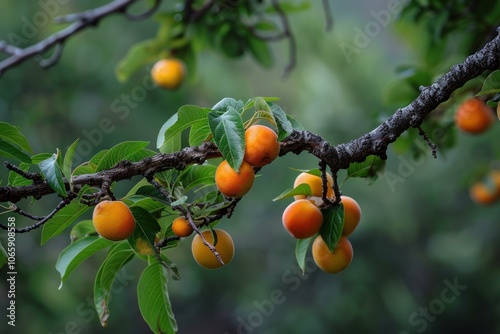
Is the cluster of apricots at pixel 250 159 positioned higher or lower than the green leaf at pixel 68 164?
lower

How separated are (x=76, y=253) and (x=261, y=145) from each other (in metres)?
0.36

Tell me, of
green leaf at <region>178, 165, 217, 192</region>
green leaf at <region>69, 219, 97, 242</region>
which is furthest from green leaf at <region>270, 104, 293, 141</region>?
green leaf at <region>69, 219, 97, 242</region>

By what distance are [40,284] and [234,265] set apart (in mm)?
1636

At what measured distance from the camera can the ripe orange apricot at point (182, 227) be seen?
89cm

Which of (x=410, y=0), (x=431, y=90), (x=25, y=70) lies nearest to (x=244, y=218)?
(x=25, y=70)

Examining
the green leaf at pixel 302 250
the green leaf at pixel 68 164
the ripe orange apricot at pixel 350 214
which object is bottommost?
the green leaf at pixel 302 250

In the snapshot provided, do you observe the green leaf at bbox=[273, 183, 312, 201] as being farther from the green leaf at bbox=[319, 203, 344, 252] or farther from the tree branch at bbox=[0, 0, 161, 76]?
the tree branch at bbox=[0, 0, 161, 76]

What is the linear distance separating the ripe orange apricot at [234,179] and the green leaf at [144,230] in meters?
0.13

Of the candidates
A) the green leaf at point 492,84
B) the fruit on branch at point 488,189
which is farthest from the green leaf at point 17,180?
the fruit on branch at point 488,189

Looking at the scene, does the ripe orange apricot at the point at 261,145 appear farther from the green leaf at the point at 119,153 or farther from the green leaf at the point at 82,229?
the green leaf at the point at 82,229

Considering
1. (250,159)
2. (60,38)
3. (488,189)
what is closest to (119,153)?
(250,159)

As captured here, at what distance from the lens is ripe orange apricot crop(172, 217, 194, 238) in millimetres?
894

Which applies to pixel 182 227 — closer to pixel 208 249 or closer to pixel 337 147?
pixel 208 249

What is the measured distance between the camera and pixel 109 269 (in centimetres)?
97
